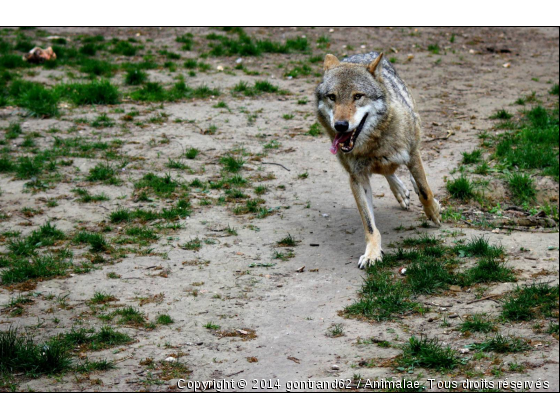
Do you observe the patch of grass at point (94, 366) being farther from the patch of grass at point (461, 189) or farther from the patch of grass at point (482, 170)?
the patch of grass at point (482, 170)

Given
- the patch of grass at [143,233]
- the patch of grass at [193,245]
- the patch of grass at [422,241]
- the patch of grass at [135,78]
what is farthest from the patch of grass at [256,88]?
the patch of grass at [422,241]

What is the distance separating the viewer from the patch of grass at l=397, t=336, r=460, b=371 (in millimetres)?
4402

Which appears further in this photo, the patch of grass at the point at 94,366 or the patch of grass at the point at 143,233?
the patch of grass at the point at 143,233

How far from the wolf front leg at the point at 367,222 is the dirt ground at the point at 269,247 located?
212 millimetres

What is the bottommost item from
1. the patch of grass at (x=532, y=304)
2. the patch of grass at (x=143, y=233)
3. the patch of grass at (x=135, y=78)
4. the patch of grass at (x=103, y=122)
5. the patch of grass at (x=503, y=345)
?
the patch of grass at (x=143, y=233)

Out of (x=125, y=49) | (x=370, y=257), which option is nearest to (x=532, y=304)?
(x=370, y=257)

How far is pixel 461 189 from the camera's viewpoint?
25.7 ft

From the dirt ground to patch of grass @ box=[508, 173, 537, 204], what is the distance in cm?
87

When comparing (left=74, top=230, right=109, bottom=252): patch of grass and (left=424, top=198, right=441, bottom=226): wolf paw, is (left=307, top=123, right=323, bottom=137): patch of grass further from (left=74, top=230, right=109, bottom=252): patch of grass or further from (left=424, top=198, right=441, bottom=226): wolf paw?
(left=74, top=230, right=109, bottom=252): patch of grass

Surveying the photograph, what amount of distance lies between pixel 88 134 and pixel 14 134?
1194mm

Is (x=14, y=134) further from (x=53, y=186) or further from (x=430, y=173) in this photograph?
(x=430, y=173)

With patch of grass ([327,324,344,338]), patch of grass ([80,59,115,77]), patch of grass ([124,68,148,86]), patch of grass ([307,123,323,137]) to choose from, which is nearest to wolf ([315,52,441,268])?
patch of grass ([327,324,344,338])

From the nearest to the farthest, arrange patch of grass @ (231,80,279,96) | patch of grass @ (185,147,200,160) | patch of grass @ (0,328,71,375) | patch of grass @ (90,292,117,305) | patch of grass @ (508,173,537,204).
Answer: patch of grass @ (0,328,71,375)
patch of grass @ (90,292,117,305)
patch of grass @ (508,173,537,204)
patch of grass @ (185,147,200,160)
patch of grass @ (231,80,279,96)

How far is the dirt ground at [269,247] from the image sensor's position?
4777mm
